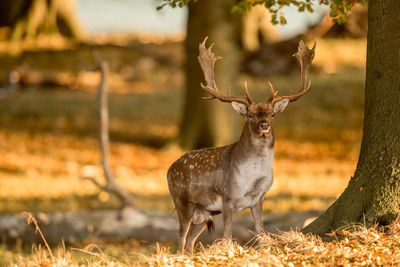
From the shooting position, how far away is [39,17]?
30438 millimetres

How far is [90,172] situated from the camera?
1570 cm

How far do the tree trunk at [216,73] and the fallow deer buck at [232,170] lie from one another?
31.3ft

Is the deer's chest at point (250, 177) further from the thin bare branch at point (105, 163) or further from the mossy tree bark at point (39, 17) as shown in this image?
the mossy tree bark at point (39, 17)

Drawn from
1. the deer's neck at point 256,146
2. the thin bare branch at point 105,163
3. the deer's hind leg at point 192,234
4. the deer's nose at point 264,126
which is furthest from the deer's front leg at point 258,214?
the thin bare branch at point 105,163

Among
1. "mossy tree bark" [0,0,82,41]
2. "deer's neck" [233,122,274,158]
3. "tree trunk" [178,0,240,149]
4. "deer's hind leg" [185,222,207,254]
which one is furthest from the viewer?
"mossy tree bark" [0,0,82,41]

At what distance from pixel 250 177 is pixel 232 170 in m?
0.19

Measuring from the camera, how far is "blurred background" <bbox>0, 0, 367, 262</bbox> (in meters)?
13.4

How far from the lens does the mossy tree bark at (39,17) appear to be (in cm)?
3003

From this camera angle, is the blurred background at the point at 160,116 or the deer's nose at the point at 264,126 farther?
the blurred background at the point at 160,116

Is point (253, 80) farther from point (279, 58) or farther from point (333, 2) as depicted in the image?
point (333, 2)

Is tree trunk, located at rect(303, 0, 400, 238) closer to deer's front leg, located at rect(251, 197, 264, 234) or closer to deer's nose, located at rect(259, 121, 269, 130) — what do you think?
deer's front leg, located at rect(251, 197, 264, 234)

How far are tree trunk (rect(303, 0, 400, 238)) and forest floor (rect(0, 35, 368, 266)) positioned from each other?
3.81 metres

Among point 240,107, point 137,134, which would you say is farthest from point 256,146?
point 137,134

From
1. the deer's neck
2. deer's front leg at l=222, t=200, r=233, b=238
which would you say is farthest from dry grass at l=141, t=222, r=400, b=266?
the deer's neck
